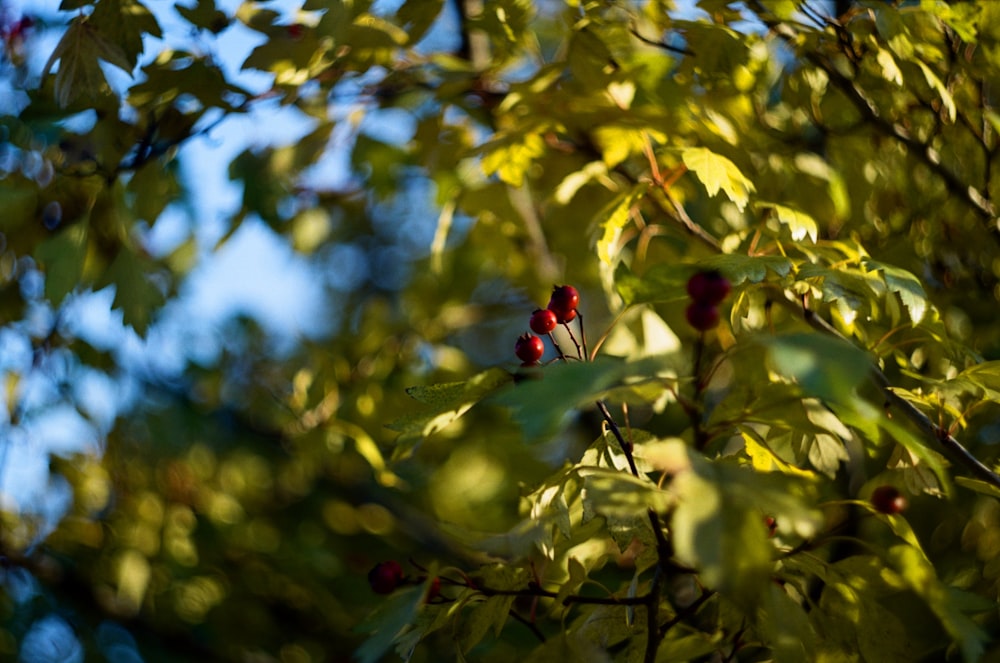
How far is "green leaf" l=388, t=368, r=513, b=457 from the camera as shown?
829 mm

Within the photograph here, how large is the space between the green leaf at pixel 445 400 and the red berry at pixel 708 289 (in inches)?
7.8

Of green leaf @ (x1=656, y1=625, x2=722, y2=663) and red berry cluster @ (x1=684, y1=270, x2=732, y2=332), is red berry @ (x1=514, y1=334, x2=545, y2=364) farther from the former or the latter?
green leaf @ (x1=656, y1=625, x2=722, y2=663)

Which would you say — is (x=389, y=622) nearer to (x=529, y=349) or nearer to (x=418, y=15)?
(x=529, y=349)

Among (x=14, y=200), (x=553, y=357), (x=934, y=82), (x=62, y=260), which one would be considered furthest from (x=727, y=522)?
(x=14, y=200)

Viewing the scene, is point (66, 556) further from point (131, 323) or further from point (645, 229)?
point (645, 229)

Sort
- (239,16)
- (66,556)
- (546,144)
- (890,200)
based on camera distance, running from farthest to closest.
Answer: (66,556), (890,200), (546,144), (239,16)

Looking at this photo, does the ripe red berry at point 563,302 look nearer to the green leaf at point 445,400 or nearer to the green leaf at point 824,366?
the green leaf at point 445,400

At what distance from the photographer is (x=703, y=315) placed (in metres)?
0.76

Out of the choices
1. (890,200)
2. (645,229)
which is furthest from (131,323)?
(890,200)

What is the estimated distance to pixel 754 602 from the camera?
0.73m

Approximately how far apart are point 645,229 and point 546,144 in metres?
0.24

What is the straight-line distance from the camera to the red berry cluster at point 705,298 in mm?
764

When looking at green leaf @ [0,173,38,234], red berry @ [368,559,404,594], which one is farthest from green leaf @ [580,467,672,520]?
green leaf @ [0,173,38,234]

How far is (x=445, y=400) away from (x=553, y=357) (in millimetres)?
685
